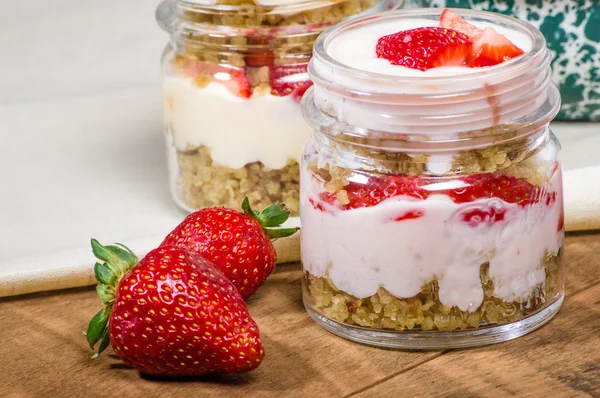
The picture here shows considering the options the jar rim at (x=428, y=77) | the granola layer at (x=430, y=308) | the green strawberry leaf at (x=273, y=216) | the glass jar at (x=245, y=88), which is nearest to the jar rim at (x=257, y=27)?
the glass jar at (x=245, y=88)

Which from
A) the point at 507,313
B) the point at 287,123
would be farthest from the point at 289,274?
the point at 507,313

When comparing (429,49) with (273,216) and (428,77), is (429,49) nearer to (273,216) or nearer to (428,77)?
(428,77)

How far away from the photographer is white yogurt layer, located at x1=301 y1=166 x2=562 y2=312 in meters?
1.12

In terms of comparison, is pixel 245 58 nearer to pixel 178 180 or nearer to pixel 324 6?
pixel 324 6

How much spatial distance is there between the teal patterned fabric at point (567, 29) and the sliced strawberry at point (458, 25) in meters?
0.45

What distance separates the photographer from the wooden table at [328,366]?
3.66 feet

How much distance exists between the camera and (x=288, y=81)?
1.43m

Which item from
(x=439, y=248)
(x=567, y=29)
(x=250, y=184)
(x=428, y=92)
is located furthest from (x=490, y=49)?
(x=567, y=29)

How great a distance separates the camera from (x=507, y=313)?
1.18 meters

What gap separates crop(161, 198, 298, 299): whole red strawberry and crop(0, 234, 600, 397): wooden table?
6cm

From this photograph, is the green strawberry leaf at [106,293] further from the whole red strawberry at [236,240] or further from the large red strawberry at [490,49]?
the large red strawberry at [490,49]

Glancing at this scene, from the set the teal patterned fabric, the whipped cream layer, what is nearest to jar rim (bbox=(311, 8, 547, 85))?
the whipped cream layer

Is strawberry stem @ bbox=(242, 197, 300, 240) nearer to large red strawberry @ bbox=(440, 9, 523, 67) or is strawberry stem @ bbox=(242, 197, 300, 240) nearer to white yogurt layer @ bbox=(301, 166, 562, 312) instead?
white yogurt layer @ bbox=(301, 166, 562, 312)

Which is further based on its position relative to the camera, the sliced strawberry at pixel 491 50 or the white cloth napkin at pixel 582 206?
the white cloth napkin at pixel 582 206
